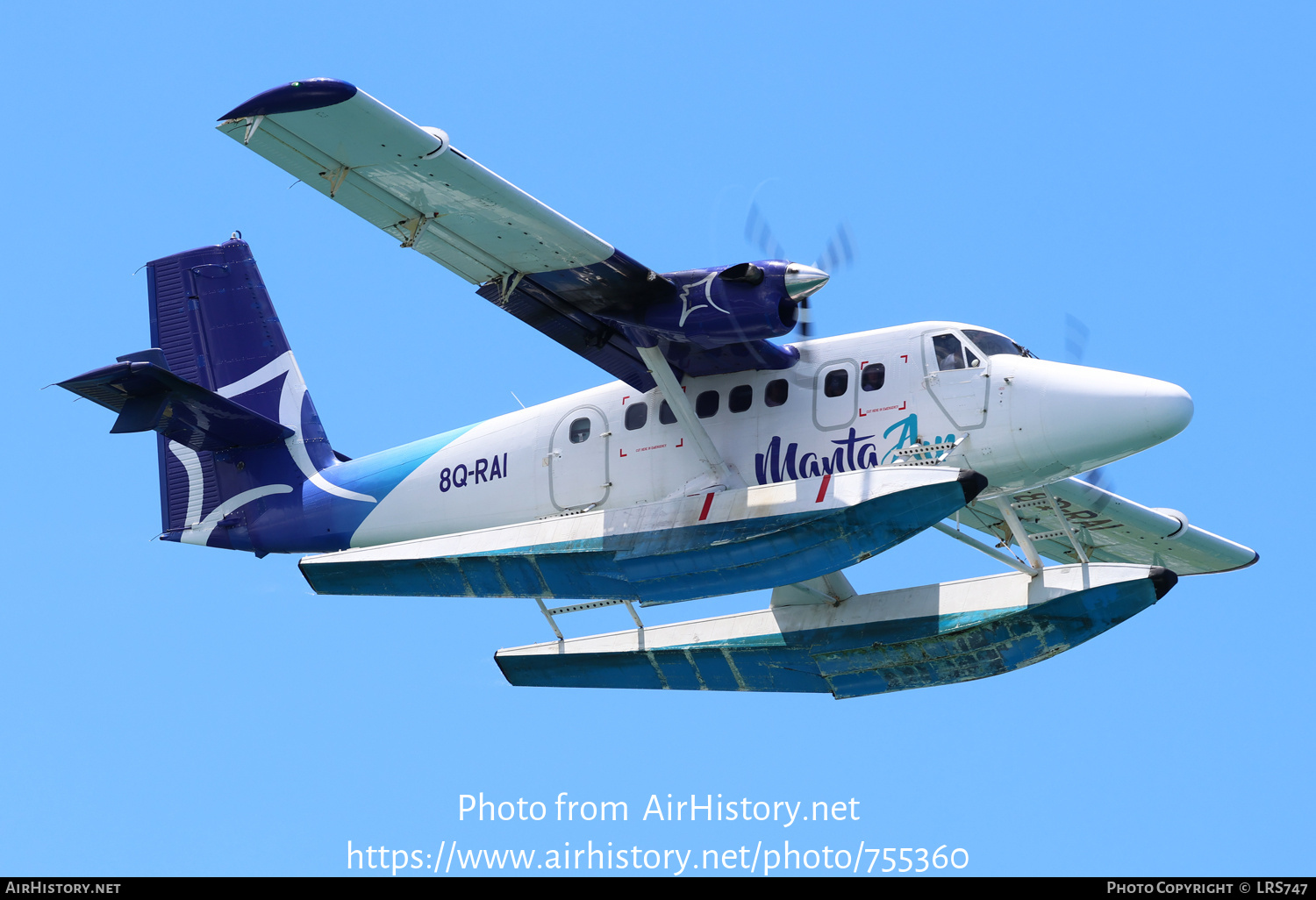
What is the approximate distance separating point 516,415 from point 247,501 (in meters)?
4.03

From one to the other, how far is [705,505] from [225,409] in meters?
6.94

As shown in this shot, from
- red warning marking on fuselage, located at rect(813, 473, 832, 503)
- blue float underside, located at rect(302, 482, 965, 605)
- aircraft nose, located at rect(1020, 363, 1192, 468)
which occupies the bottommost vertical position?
blue float underside, located at rect(302, 482, 965, 605)

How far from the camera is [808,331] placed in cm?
1850

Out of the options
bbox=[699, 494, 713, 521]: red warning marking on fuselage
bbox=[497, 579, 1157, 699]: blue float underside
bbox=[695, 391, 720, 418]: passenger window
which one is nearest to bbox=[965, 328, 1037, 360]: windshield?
bbox=[497, 579, 1157, 699]: blue float underside

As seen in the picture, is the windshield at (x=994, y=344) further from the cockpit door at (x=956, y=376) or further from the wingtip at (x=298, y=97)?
the wingtip at (x=298, y=97)

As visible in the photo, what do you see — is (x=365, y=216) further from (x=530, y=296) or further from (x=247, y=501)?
(x=247, y=501)

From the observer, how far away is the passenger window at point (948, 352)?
18234 millimetres

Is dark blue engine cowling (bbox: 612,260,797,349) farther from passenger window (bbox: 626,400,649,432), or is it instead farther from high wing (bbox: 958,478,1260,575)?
high wing (bbox: 958,478,1260,575)

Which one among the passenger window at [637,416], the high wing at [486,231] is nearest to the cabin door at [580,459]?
the passenger window at [637,416]

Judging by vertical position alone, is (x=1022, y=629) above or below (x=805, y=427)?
below

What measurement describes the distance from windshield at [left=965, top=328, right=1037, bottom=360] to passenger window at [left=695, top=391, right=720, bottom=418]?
3067 millimetres

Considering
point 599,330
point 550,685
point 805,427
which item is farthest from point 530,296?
point 550,685

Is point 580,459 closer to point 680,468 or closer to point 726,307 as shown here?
point 680,468

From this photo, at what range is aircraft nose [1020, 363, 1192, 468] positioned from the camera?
17.4m
